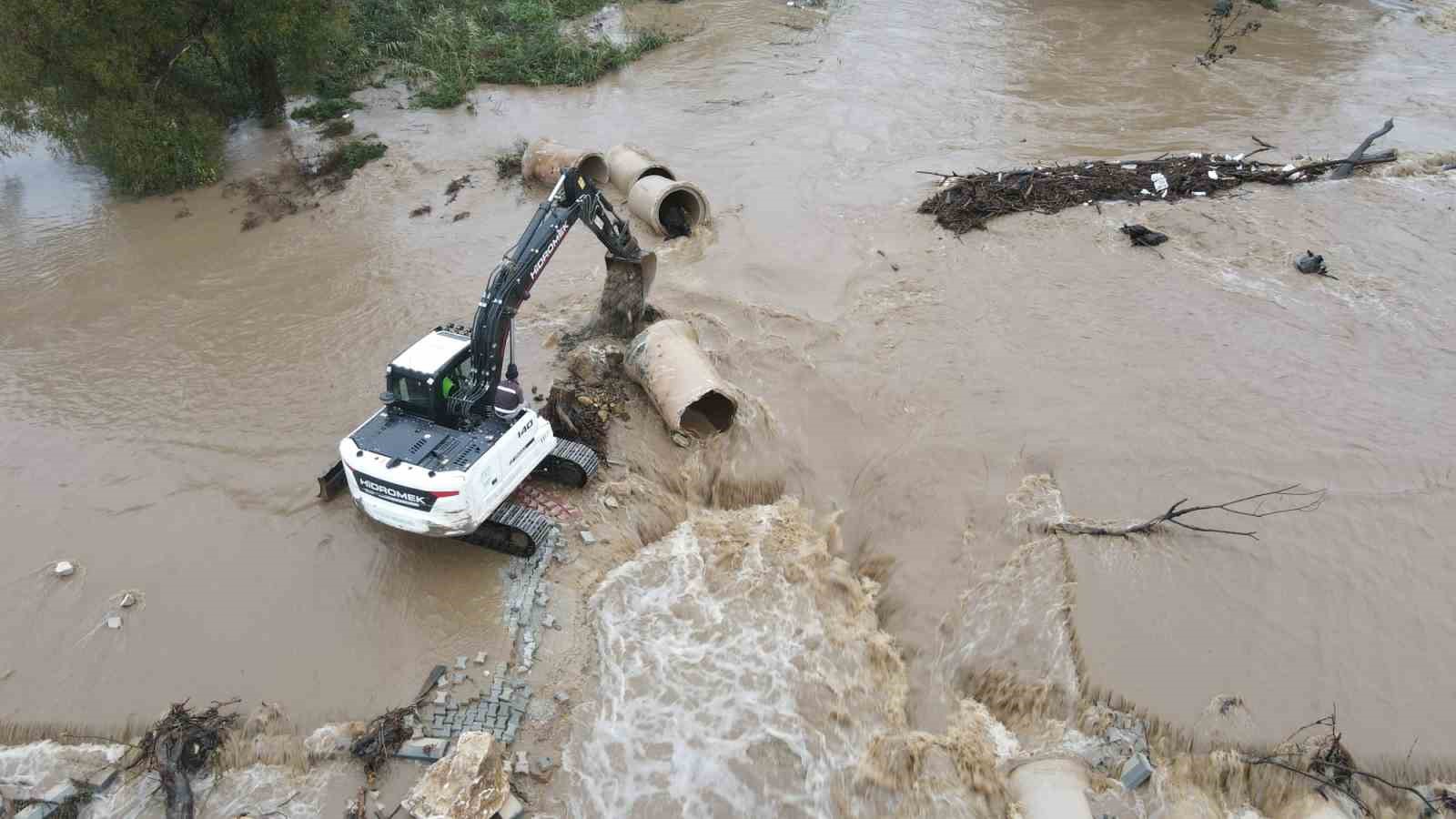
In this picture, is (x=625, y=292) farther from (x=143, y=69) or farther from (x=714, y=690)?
(x=143, y=69)

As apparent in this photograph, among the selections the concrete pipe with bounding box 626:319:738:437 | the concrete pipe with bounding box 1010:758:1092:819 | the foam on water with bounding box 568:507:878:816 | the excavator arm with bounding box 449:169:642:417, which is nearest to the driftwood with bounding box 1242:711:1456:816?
the concrete pipe with bounding box 1010:758:1092:819

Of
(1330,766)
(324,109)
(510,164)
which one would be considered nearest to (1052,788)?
(1330,766)

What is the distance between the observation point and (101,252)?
12.5m

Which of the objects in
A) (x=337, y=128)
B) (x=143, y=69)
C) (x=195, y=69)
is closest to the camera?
(x=143, y=69)

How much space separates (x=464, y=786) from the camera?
5.64 m

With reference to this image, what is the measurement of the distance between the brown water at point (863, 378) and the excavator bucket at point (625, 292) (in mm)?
1022

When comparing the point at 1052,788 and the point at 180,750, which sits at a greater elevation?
the point at 180,750

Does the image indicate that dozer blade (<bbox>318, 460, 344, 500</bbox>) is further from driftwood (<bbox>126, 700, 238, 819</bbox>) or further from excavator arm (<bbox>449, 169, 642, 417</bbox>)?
driftwood (<bbox>126, 700, 238, 819</bbox>)

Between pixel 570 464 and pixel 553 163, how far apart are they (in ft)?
24.6

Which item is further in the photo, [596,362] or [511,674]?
[596,362]

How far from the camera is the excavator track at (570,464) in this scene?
8070 mm

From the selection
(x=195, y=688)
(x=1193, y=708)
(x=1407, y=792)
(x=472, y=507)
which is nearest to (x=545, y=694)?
(x=472, y=507)

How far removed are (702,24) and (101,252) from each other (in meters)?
14.9

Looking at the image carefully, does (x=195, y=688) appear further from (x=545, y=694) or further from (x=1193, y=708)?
(x=1193, y=708)
